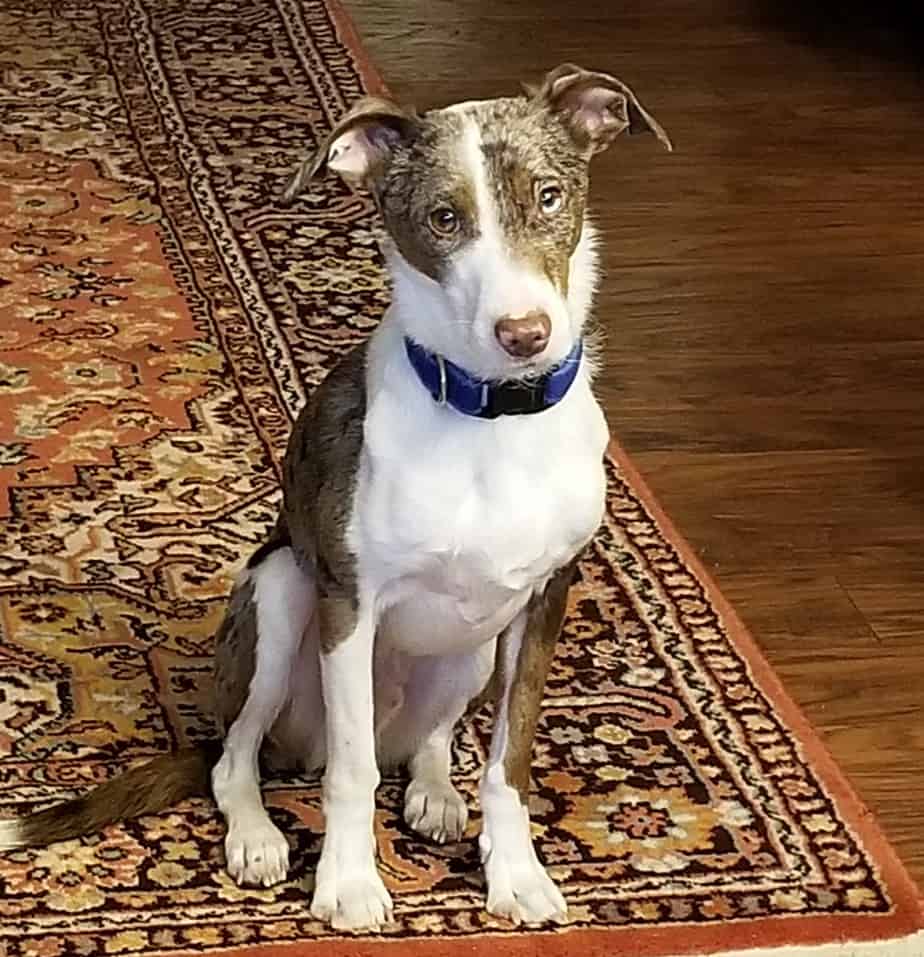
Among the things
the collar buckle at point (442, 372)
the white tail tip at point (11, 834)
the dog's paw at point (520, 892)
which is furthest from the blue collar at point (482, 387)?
the white tail tip at point (11, 834)

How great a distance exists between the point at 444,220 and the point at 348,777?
53cm

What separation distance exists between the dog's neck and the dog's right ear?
7 centimetres

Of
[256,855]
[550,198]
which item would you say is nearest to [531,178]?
[550,198]

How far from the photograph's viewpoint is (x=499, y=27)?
4.89 metres

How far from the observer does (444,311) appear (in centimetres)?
185

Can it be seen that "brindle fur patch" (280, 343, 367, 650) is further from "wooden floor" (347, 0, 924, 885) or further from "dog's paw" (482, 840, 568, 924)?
"wooden floor" (347, 0, 924, 885)

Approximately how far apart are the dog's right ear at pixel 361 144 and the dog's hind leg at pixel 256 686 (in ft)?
1.33

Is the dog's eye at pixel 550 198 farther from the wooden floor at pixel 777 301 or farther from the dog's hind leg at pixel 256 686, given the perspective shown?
the wooden floor at pixel 777 301

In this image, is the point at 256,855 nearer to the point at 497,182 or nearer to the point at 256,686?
the point at 256,686

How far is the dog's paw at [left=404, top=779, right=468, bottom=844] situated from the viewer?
215cm

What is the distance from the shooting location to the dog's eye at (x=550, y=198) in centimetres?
181

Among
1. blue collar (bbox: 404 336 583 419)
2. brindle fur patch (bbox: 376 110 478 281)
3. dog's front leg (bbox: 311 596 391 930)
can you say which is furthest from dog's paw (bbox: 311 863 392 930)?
brindle fur patch (bbox: 376 110 478 281)

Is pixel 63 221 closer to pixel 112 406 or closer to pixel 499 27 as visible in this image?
pixel 112 406

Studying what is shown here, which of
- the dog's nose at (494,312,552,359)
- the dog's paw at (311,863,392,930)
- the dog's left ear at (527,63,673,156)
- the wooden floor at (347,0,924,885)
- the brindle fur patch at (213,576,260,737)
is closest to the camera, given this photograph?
the dog's nose at (494,312,552,359)
